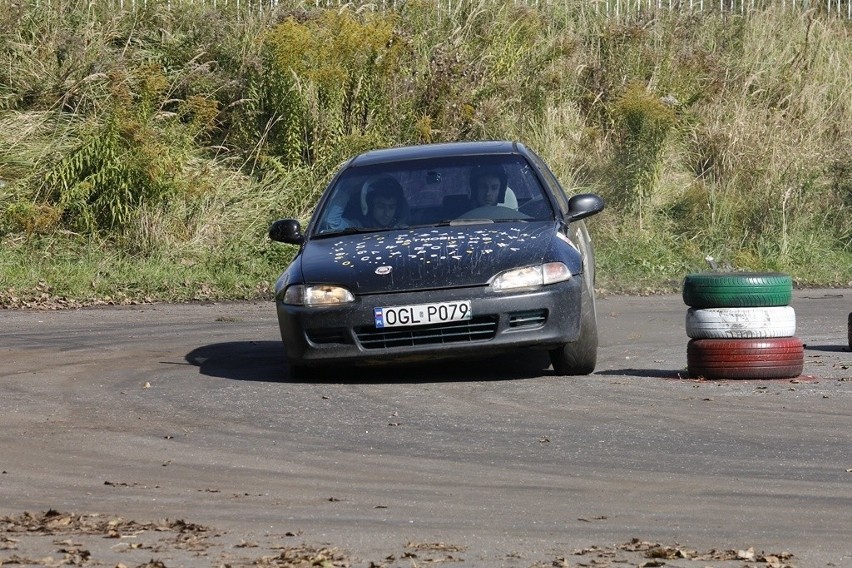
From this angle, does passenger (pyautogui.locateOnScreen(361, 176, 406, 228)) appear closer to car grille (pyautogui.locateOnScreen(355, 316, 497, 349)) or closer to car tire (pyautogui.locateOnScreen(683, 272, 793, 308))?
car grille (pyautogui.locateOnScreen(355, 316, 497, 349))

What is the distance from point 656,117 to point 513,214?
10282mm

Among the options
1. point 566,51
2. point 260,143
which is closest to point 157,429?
point 260,143

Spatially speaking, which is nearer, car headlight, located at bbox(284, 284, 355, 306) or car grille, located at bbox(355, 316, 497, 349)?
car grille, located at bbox(355, 316, 497, 349)

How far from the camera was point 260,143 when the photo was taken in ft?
67.3

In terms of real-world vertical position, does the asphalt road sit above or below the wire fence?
below

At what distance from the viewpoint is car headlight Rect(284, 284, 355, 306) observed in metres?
9.46

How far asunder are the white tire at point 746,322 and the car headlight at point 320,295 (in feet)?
7.51

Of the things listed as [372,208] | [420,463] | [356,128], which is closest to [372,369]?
[372,208]

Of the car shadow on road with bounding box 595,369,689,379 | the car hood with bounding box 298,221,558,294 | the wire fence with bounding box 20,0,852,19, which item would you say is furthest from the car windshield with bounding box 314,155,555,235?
the wire fence with bounding box 20,0,852,19

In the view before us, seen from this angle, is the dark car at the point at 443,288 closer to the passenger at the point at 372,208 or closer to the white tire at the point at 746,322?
the passenger at the point at 372,208

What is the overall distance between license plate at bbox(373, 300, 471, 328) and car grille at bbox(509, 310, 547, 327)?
11.4 inches

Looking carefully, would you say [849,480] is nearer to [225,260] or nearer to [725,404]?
[725,404]

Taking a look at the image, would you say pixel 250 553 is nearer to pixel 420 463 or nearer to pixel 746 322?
pixel 420 463

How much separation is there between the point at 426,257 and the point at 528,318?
75 cm
